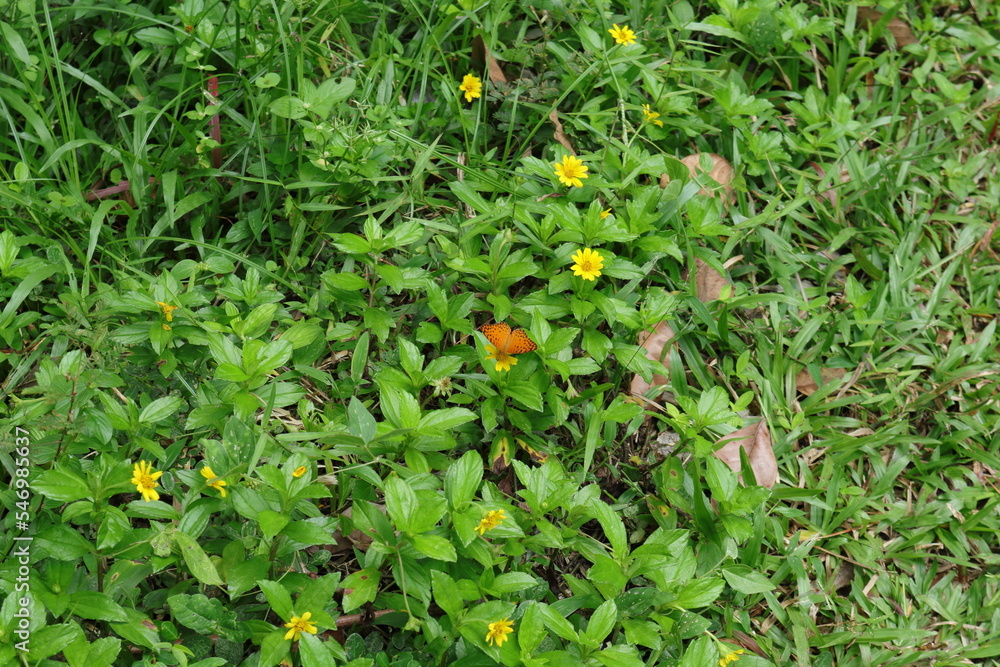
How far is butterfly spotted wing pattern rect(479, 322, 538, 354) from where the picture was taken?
83.5 inches

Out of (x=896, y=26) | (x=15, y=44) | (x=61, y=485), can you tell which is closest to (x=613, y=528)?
(x=61, y=485)

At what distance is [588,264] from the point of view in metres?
2.20

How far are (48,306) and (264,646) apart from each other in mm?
1241

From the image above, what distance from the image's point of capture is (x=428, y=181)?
2.68m

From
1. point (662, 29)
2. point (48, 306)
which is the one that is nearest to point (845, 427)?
point (662, 29)

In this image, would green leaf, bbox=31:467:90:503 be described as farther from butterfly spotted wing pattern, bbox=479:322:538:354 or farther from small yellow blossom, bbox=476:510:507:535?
butterfly spotted wing pattern, bbox=479:322:538:354

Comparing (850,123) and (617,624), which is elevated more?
(850,123)

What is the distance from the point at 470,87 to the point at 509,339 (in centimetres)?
100

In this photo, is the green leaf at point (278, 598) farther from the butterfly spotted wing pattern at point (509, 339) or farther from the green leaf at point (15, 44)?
the green leaf at point (15, 44)

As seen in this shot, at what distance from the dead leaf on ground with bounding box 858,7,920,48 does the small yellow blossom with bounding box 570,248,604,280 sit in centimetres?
199

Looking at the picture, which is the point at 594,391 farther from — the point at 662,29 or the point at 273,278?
the point at 662,29

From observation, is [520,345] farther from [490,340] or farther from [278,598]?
[278,598]

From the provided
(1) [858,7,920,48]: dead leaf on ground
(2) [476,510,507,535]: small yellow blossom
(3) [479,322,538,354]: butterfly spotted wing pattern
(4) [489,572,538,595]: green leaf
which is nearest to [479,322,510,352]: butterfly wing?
(3) [479,322,538,354]: butterfly spotted wing pattern

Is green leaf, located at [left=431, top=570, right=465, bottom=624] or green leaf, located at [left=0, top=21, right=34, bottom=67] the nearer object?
green leaf, located at [left=431, top=570, right=465, bottom=624]
